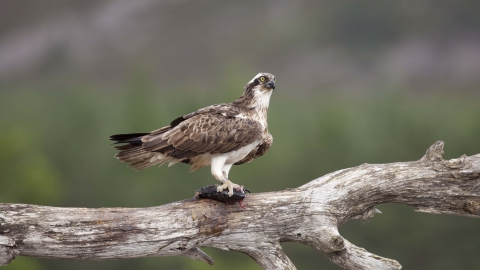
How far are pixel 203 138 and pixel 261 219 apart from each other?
2.66ft

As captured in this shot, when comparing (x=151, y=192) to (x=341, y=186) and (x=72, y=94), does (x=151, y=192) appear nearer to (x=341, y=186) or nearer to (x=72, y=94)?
A: (x=72, y=94)

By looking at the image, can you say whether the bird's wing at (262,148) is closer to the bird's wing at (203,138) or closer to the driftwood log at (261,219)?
the bird's wing at (203,138)

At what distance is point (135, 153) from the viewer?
4621 mm

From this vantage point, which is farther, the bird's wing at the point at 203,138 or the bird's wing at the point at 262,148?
the bird's wing at the point at 262,148

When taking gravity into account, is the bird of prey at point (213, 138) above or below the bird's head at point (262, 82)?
below

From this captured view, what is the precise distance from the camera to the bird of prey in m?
4.47

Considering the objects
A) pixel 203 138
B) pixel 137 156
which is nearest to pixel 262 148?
pixel 203 138

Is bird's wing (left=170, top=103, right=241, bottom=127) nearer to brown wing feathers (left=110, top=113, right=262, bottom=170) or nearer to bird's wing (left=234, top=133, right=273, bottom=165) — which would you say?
brown wing feathers (left=110, top=113, right=262, bottom=170)

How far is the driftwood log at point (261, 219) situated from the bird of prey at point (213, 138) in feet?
1.36

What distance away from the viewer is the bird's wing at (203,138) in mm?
4461

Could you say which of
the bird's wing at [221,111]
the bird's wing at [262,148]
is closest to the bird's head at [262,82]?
the bird's wing at [221,111]

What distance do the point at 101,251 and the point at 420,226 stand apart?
699 centimetres

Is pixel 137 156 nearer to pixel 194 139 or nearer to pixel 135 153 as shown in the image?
pixel 135 153

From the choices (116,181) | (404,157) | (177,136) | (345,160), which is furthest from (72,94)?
(177,136)
